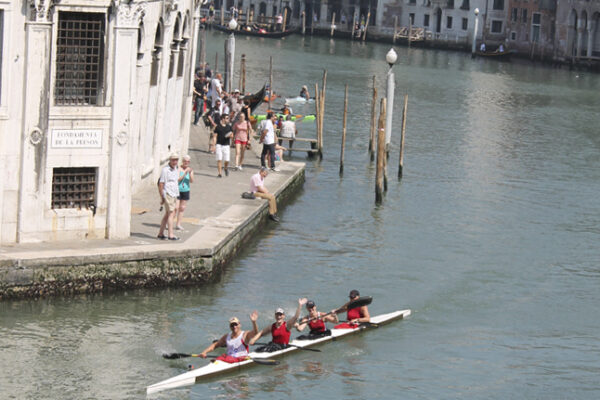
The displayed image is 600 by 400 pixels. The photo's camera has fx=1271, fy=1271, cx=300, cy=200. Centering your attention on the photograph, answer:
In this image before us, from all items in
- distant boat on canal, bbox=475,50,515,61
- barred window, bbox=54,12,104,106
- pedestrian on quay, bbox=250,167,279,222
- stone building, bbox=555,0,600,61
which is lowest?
pedestrian on quay, bbox=250,167,279,222

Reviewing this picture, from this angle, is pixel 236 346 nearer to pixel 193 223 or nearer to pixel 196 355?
pixel 196 355

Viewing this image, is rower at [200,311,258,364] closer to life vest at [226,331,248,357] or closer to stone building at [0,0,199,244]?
life vest at [226,331,248,357]

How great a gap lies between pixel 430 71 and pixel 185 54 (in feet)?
175

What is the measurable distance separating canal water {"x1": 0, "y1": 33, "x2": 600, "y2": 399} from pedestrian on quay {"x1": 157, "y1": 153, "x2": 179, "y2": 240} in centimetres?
118

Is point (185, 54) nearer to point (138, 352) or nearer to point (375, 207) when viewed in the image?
point (375, 207)

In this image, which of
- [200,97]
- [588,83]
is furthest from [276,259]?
[588,83]

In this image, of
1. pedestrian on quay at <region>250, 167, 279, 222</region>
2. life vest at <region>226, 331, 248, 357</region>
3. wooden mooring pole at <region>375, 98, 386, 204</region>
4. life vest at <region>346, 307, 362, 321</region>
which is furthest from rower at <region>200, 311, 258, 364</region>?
wooden mooring pole at <region>375, 98, 386, 204</region>

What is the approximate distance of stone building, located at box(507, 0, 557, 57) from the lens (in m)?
98.6

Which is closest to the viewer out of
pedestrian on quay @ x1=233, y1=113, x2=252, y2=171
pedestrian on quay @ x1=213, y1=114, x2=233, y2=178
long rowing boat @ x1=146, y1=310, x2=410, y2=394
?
long rowing boat @ x1=146, y1=310, x2=410, y2=394

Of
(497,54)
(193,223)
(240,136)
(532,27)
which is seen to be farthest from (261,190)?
(532,27)

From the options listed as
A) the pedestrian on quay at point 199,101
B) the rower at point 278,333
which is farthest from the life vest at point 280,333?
the pedestrian on quay at point 199,101

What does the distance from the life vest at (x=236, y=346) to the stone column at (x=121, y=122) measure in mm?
4097

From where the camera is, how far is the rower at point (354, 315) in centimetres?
2139

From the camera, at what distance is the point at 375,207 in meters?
32.4
